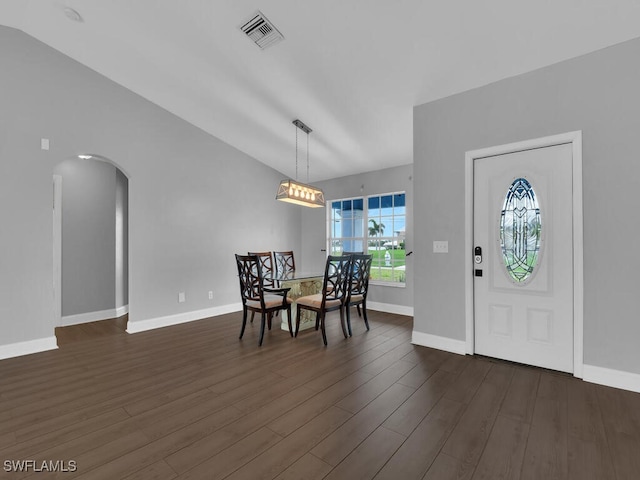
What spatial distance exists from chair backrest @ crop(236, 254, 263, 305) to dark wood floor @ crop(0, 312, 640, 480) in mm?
693

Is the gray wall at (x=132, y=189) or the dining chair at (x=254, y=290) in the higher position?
the gray wall at (x=132, y=189)

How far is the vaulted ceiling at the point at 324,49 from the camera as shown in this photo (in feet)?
7.12

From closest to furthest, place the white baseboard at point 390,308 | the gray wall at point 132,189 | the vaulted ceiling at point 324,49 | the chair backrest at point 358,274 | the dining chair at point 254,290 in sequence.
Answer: the vaulted ceiling at point 324,49
the gray wall at point 132,189
the dining chair at point 254,290
the chair backrest at point 358,274
the white baseboard at point 390,308

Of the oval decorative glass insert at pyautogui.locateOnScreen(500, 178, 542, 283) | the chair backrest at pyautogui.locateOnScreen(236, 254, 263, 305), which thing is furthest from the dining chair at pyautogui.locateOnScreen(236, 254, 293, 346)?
the oval decorative glass insert at pyautogui.locateOnScreen(500, 178, 542, 283)

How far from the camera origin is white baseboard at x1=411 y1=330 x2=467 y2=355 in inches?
117

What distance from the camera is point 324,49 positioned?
261 cm

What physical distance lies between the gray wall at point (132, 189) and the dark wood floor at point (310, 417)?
3.21ft

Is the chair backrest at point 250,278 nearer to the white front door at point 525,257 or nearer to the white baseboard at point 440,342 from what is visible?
the white baseboard at point 440,342

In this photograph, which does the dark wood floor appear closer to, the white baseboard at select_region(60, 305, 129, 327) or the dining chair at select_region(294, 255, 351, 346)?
the dining chair at select_region(294, 255, 351, 346)

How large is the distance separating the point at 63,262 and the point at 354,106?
4.60m

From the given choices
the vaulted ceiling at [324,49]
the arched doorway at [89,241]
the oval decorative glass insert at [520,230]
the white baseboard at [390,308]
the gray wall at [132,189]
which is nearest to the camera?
the vaulted ceiling at [324,49]

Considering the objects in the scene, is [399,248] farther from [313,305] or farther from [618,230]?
[618,230]

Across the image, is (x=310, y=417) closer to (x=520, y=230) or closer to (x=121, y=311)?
(x=520, y=230)

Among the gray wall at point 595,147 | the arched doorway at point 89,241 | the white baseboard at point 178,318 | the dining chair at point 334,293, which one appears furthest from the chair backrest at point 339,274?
the arched doorway at point 89,241
